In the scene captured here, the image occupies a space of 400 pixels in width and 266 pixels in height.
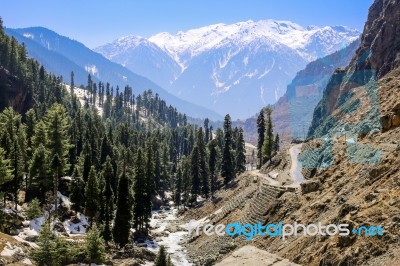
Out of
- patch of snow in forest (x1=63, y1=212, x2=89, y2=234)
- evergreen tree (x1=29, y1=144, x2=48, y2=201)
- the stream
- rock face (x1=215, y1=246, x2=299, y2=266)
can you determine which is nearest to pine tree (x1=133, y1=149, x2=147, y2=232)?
the stream

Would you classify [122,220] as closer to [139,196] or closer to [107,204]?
[107,204]

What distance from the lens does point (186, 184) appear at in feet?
351

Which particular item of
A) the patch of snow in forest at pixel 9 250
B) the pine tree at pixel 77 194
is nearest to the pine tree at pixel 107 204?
the pine tree at pixel 77 194

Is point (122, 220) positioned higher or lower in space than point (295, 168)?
lower

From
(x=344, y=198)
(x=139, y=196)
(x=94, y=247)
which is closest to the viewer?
(x=344, y=198)

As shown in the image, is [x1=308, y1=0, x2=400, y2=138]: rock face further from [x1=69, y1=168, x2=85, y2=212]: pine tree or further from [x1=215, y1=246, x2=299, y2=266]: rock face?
[x1=215, y1=246, x2=299, y2=266]: rock face

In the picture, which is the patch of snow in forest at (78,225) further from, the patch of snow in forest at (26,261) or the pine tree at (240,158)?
the pine tree at (240,158)

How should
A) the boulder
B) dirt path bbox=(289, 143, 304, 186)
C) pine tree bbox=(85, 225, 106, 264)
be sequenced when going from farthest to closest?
dirt path bbox=(289, 143, 304, 186)
the boulder
pine tree bbox=(85, 225, 106, 264)

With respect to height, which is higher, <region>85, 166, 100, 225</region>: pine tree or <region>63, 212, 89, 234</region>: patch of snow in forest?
<region>85, 166, 100, 225</region>: pine tree

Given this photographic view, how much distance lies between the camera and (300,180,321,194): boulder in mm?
51688

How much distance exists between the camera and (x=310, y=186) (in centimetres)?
5241

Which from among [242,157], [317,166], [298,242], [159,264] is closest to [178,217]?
[242,157]

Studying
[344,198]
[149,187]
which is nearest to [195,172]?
[149,187]

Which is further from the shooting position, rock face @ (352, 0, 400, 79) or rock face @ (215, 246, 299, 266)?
rock face @ (352, 0, 400, 79)
